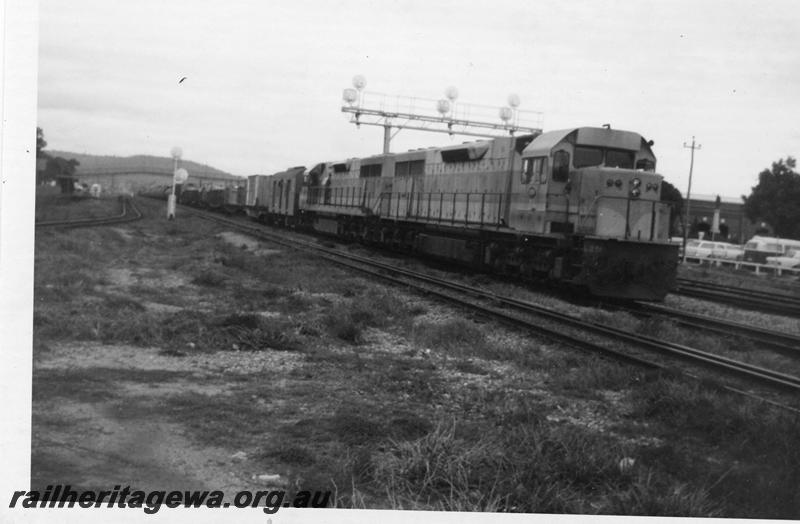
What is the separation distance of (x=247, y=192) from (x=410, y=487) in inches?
1544

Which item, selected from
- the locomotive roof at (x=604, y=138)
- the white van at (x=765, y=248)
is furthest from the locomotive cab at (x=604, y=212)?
the white van at (x=765, y=248)

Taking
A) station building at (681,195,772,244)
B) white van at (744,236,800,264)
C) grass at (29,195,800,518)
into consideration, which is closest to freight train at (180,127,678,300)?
grass at (29,195,800,518)

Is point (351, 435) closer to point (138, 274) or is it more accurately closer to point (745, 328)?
point (745, 328)

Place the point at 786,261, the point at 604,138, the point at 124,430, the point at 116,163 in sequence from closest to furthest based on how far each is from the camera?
1. the point at 124,430
2. the point at 604,138
3. the point at 116,163
4. the point at 786,261

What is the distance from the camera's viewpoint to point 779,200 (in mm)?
34375

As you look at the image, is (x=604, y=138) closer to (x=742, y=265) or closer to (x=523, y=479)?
(x=523, y=479)

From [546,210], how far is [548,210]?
0.13ft

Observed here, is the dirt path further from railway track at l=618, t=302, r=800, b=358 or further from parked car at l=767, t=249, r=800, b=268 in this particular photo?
parked car at l=767, t=249, r=800, b=268

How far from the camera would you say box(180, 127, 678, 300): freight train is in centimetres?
1165

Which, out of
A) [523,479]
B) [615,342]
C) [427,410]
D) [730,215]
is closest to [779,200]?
[730,215]

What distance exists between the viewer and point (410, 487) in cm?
385

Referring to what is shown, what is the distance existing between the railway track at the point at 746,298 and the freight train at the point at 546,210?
2.94 metres

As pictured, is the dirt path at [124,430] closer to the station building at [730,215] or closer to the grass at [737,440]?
the grass at [737,440]

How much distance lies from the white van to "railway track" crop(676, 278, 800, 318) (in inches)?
700
